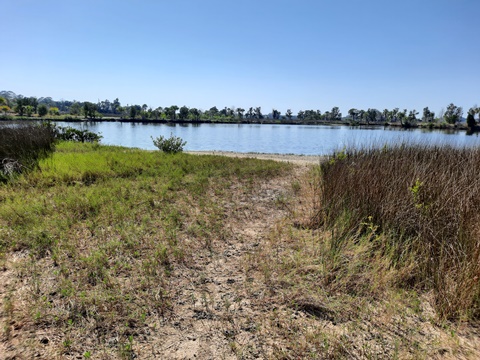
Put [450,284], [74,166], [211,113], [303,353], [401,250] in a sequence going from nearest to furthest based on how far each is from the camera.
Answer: [303,353] < [450,284] < [401,250] < [74,166] < [211,113]

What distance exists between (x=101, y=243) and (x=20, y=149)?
6611 mm

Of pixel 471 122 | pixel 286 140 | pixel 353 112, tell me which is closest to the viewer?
pixel 286 140

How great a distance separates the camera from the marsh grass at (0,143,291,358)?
2416 millimetres

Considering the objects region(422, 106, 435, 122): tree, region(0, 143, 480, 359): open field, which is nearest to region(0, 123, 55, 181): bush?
region(0, 143, 480, 359): open field

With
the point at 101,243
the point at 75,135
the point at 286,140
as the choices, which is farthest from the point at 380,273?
the point at 286,140

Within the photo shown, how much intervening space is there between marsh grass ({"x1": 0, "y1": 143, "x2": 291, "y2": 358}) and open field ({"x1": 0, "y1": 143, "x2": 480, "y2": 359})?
16 mm

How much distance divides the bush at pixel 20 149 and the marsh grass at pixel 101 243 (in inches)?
21.1

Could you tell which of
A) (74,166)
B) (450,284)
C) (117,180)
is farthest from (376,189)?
(74,166)

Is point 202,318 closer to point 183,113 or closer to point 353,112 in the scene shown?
point 183,113

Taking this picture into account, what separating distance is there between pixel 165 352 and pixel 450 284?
9.14 ft

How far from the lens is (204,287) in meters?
3.00

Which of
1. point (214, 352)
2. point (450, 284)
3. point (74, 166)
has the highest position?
point (74, 166)

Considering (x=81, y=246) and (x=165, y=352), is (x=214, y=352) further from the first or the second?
(x=81, y=246)

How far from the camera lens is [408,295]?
2.80m
